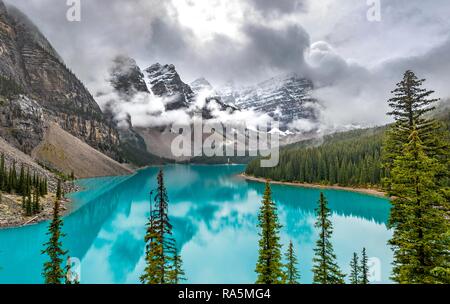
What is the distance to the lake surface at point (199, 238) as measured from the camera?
2931cm

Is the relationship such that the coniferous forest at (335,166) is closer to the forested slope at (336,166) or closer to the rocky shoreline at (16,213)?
the forested slope at (336,166)

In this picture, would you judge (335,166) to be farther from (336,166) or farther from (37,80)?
(37,80)

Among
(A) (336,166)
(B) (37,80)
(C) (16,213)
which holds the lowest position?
(C) (16,213)

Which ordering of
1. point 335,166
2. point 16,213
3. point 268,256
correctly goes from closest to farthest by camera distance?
point 268,256, point 16,213, point 335,166

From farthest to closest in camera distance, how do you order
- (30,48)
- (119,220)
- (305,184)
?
(30,48) → (305,184) → (119,220)

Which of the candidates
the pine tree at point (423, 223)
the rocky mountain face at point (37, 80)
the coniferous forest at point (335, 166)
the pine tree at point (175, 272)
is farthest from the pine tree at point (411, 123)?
the rocky mountain face at point (37, 80)

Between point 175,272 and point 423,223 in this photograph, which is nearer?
point 423,223

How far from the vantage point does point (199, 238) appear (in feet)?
145

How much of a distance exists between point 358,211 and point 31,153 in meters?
117

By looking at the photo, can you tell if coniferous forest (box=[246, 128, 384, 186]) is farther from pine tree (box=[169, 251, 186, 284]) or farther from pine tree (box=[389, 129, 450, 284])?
pine tree (box=[389, 129, 450, 284])

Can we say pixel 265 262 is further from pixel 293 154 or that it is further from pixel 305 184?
pixel 293 154

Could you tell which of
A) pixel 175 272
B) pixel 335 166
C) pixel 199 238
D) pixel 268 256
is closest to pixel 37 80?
pixel 335 166

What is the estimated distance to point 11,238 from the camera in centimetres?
3866
